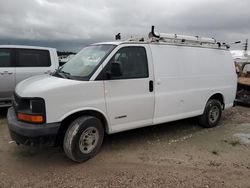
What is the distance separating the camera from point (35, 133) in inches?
140

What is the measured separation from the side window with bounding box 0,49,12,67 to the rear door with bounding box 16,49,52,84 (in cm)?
21

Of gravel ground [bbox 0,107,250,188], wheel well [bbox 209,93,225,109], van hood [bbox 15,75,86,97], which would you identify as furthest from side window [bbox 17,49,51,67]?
wheel well [bbox 209,93,225,109]

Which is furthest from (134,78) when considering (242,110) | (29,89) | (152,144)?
(242,110)

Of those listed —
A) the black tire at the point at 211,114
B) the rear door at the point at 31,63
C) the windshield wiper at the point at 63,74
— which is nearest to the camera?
the windshield wiper at the point at 63,74

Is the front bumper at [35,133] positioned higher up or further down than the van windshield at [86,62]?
further down

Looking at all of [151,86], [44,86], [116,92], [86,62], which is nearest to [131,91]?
[116,92]

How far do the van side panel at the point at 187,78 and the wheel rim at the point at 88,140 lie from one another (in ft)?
4.58

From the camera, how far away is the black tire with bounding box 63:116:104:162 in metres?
3.86

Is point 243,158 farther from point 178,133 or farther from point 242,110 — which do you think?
point 242,110

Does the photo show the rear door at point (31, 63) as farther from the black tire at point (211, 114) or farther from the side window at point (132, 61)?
the black tire at point (211, 114)

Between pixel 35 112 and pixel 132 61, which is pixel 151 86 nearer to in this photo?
pixel 132 61

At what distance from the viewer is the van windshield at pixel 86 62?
163 inches

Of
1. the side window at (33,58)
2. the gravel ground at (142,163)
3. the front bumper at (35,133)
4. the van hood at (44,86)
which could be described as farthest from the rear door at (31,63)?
the front bumper at (35,133)

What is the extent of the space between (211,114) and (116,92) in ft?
10.4
